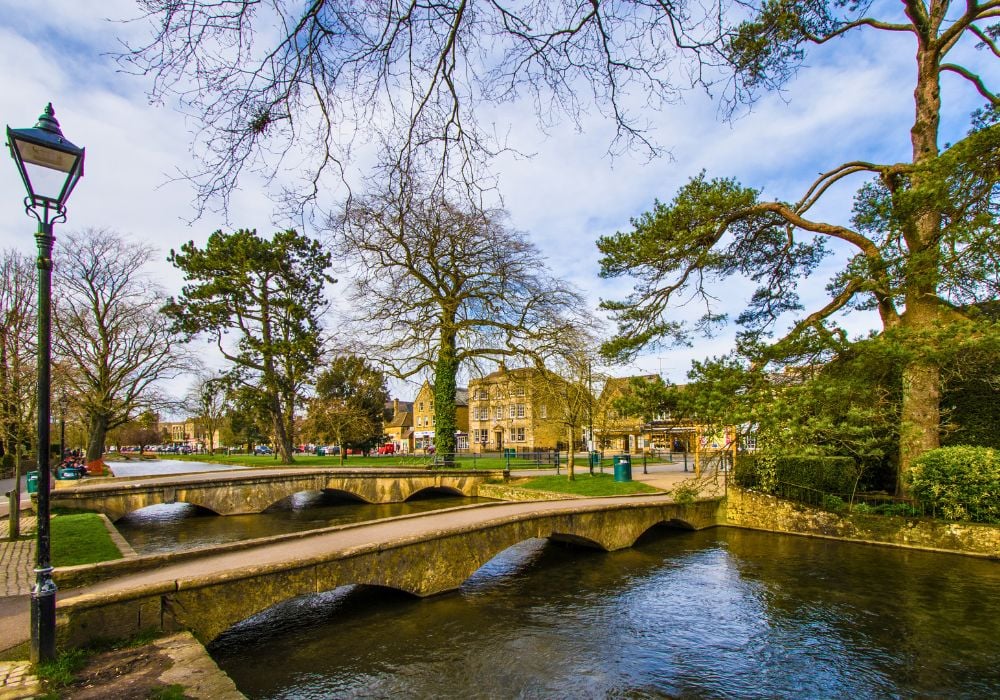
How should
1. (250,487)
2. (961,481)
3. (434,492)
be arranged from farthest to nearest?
(434,492)
(250,487)
(961,481)

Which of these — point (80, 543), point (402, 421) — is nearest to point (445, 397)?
point (80, 543)

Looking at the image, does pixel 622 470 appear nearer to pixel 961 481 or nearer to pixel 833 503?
pixel 833 503

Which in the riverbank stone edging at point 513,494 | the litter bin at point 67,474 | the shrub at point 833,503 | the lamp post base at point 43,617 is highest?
the lamp post base at point 43,617

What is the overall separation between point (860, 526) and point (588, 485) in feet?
32.0

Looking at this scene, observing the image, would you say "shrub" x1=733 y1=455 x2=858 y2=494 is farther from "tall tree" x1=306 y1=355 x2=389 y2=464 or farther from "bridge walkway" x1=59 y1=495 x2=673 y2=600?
"tall tree" x1=306 y1=355 x2=389 y2=464

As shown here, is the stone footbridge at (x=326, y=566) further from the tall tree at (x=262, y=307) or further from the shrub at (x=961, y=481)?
the tall tree at (x=262, y=307)

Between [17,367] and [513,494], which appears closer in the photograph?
[17,367]

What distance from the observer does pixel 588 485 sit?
22.2 metres

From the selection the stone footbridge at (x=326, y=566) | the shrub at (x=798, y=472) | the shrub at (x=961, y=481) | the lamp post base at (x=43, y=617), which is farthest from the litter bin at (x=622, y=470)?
the lamp post base at (x=43, y=617)

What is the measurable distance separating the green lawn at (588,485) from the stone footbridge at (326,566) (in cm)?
486

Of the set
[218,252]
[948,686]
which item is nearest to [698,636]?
[948,686]

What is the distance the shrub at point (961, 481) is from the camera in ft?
43.7

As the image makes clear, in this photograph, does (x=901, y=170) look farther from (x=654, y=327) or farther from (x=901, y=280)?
(x=654, y=327)

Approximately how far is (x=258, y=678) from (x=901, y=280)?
1287 cm
